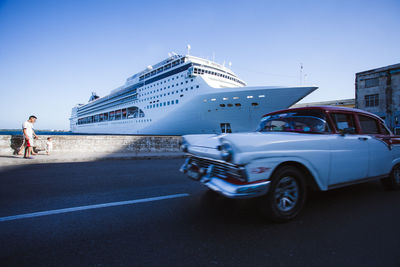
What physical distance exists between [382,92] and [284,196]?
1240 inches

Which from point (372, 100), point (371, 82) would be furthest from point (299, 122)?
point (371, 82)

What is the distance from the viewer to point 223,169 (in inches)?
83.3

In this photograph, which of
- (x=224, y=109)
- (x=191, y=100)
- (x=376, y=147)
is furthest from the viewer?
(x=191, y=100)

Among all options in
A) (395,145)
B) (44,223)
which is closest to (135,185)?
(44,223)

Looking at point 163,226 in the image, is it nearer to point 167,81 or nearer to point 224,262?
point 224,262

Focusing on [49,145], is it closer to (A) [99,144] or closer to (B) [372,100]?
(A) [99,144]

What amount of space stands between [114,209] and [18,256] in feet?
3.27

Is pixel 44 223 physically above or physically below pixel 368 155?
below

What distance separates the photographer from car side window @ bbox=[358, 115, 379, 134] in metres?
2.96

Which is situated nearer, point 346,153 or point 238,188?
point 238,188

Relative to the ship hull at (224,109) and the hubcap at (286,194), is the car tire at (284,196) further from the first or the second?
the ship hull at (224,109)

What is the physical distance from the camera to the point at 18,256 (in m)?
1.48

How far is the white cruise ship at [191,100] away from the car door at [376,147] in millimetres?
13862

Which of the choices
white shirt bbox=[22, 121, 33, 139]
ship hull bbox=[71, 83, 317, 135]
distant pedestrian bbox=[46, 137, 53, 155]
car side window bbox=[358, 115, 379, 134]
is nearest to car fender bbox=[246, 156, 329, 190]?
car side window bbox=[358, 115, 379, 134]
